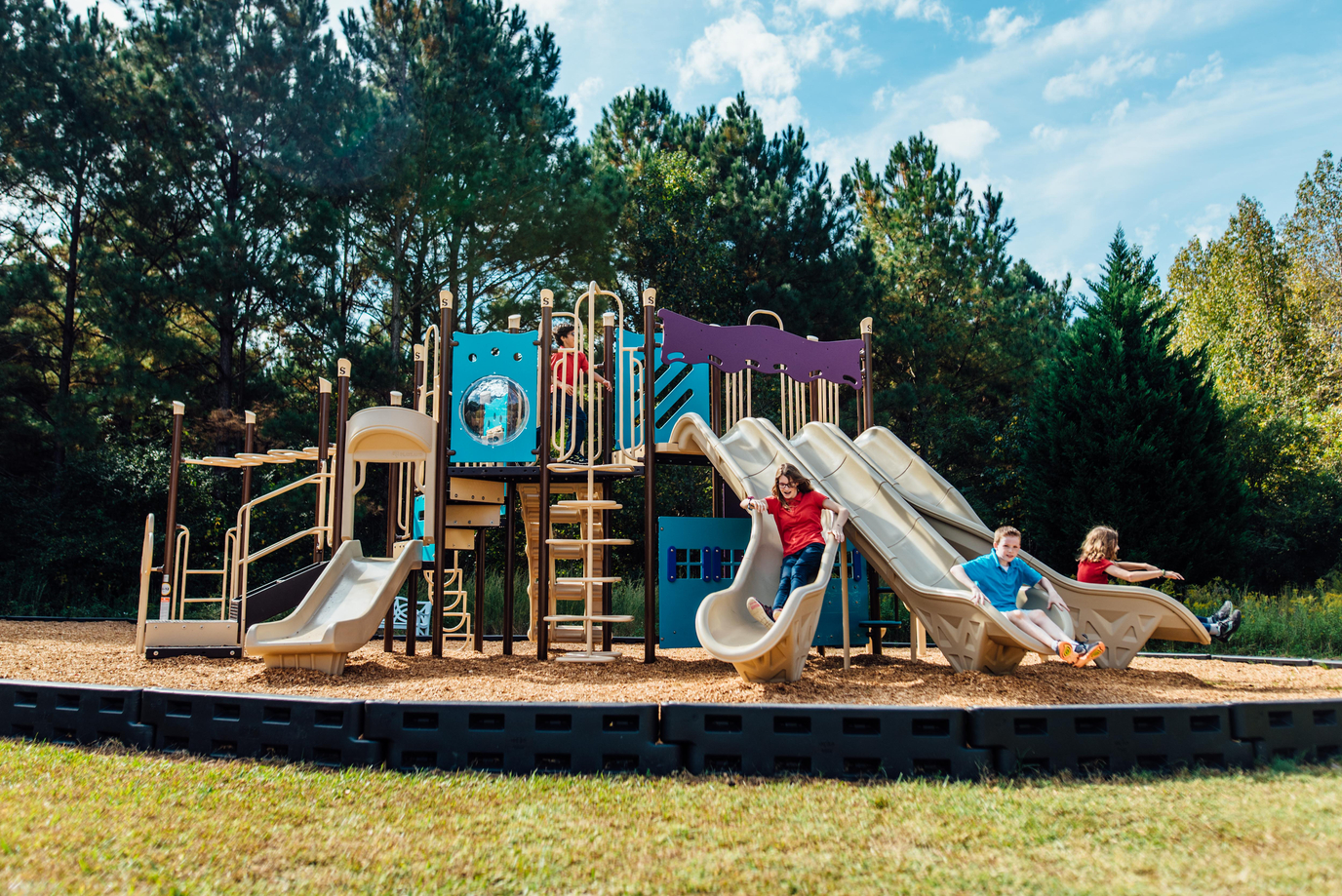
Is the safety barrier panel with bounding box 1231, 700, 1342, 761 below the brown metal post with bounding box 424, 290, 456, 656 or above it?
below

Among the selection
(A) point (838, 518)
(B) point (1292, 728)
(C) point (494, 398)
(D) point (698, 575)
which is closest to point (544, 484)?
(C) point (494, 398)

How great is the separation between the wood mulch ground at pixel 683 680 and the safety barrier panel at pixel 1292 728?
0.41 metres

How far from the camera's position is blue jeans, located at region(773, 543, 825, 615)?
6961mm

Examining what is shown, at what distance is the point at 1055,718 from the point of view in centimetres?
453

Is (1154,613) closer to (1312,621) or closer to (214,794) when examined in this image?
(1312,621)

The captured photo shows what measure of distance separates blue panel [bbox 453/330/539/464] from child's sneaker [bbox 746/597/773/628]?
336 centimetres

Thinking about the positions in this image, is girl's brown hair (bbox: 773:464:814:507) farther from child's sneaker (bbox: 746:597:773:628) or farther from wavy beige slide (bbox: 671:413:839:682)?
child's sneaker (bbox: 746:597:773:628)

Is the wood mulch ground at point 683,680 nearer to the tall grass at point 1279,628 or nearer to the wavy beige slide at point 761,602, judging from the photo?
the wavy beige slide at point 761,602

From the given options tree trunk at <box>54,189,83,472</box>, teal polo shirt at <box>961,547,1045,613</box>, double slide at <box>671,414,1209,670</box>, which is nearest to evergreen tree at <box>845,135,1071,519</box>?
double slide at <box>671,414,1209,670</box>

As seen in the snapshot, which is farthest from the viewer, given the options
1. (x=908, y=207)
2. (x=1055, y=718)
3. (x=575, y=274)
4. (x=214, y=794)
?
(x=908, y=207)

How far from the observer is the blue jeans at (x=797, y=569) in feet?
22.8

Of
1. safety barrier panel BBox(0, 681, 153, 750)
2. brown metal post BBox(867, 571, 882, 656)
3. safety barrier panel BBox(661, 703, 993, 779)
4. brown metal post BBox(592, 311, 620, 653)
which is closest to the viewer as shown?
safety barrier panel BBox(661, 703, 993, 779)

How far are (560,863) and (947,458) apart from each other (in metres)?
20.7

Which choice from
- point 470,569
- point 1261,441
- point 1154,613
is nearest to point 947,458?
point 1261,441
